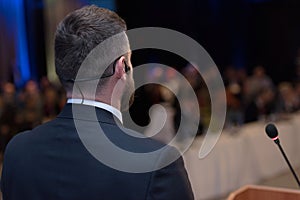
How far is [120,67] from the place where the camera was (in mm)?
872

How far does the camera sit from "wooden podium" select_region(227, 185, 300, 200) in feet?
5.52

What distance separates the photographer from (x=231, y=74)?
708 centimetres

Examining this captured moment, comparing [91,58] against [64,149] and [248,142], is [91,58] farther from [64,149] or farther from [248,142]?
[248,142]

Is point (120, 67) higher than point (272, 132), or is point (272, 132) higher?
point (120, 67)

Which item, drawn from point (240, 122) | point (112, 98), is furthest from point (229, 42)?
point (112, 98)

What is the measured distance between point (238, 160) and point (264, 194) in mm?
2532

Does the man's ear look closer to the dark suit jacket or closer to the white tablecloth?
the dark suit jacket

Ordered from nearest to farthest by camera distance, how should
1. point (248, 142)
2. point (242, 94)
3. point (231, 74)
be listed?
1. point (248, 142)
2. point (242, 94)
3. point (231, 74)

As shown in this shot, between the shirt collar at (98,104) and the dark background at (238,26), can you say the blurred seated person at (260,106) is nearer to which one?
the shirt collar at (98,104)

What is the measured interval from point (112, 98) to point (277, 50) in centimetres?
1097

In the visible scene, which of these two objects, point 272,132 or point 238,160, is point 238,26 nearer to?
point 238,160

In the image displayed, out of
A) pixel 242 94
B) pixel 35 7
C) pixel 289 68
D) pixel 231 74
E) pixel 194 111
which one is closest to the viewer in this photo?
pixel 194 111

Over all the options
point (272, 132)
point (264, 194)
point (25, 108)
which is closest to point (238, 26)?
point (25, 108)

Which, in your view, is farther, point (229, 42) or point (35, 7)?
point (229, 42)
